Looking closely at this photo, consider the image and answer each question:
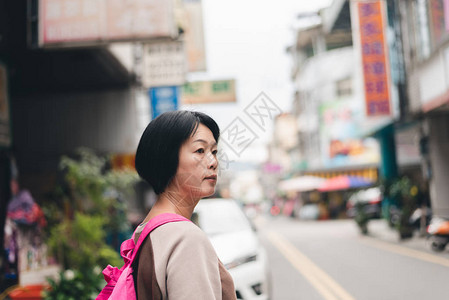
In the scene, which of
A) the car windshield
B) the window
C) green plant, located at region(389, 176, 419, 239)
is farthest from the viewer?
the window

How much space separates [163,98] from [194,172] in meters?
11.4

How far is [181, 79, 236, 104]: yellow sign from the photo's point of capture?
14094 mm

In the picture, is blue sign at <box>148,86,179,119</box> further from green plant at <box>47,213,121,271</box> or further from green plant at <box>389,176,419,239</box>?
green plant at <box>389,176,419,239</box>

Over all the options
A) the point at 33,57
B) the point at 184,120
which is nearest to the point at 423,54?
the point at 33,57

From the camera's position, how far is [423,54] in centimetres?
1531

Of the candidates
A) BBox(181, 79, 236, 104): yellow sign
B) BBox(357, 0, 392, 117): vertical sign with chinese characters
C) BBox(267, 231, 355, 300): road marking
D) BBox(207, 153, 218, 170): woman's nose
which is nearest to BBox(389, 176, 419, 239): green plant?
BBox(357, 0, 392, 117): vertical sign with chinese characters

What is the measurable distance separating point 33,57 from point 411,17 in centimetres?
1186

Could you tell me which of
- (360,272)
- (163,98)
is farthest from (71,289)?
(163,98)

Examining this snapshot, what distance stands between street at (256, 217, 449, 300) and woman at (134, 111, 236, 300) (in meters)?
6.27

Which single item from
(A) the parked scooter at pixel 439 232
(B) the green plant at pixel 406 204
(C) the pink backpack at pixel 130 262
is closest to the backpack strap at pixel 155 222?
(C) the pink backpack at pixel 130 262

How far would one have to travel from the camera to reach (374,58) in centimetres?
1744

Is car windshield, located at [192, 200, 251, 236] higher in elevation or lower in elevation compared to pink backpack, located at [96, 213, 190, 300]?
lower

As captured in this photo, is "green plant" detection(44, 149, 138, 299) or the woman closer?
the woman

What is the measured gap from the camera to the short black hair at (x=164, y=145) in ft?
4.95
